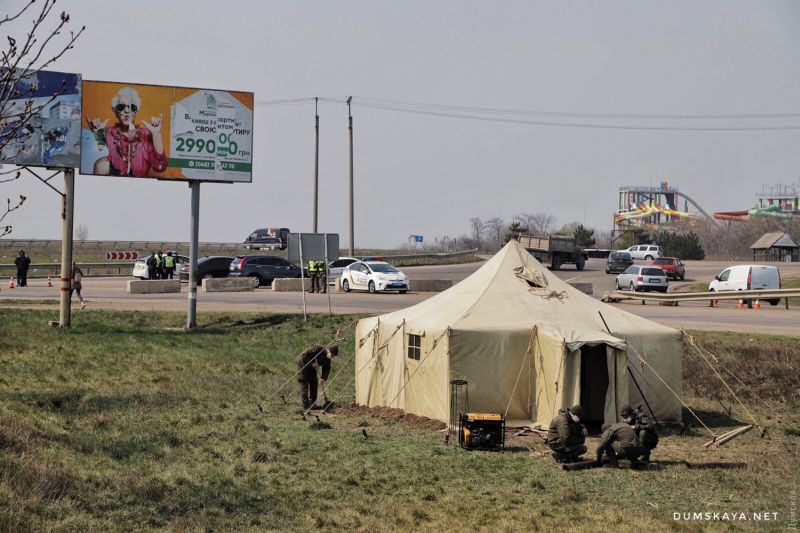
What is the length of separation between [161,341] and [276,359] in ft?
13.6

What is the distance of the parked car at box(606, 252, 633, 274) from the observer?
57.5 m

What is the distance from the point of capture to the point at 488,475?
1322cm

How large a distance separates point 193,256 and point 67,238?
390 cm

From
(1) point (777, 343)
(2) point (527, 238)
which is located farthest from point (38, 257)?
(1) point (777, 343)

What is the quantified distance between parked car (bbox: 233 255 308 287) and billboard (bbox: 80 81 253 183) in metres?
15.5

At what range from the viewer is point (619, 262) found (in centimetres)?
5769

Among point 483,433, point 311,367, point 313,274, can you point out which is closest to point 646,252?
point 313,274

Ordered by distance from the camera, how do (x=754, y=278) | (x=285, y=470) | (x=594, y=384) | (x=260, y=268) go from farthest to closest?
(x=260, y=268) → (x=754, y=278) → (x=594, y=384) → (x=285, y=470)

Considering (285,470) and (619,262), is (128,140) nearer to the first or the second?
(285,470)

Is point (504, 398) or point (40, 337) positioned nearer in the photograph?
point (504, 398)

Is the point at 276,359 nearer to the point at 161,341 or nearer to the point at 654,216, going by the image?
the point at 161,341

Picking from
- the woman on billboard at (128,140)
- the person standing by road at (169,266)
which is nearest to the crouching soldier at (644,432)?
the woman on billboard at (128,140)

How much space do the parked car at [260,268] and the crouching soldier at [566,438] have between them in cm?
3242

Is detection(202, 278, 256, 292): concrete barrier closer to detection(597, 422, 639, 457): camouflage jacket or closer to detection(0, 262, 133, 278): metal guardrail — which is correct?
detection(0, 262, 133, 278): metal guardrail
